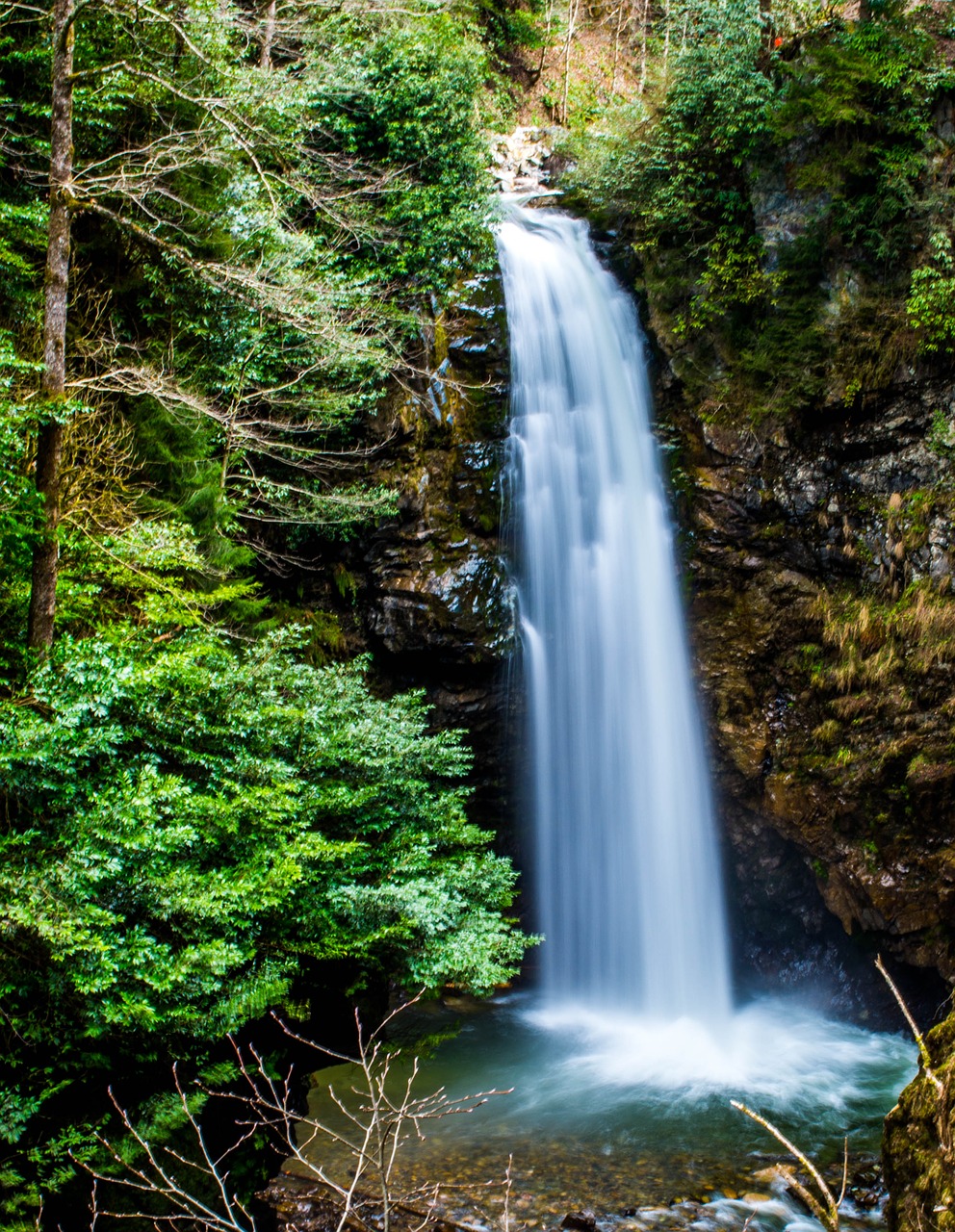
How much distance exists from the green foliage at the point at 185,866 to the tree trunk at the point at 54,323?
55cm

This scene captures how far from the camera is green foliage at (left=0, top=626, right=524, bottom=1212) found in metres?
3.88

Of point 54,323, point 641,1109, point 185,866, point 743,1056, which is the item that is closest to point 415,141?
point 54,323

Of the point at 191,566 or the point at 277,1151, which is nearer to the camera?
the point at 277,1151

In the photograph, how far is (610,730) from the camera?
10289 mm

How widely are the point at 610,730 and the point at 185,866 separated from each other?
22.2 feet

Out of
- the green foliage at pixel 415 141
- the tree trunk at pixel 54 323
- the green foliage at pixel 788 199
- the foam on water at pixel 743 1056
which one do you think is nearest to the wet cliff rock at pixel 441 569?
the green foliage at pixel 415 141

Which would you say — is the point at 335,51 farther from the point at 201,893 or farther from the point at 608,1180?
the point at 608,1180

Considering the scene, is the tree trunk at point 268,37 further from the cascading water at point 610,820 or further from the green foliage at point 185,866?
the green foliage at point 185,866

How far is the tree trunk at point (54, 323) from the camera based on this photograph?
532cm

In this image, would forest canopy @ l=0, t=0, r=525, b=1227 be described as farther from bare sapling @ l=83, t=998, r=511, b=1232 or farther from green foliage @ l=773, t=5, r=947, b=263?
green foliage @ l=773, t=5, r=947, b=263

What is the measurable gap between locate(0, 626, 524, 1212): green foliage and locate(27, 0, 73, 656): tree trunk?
55cm

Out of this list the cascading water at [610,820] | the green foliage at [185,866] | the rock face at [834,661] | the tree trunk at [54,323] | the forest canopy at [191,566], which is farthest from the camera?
the rock face at [834,661]

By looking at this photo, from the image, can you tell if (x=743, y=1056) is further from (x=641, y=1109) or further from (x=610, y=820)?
(x=610, y=820)

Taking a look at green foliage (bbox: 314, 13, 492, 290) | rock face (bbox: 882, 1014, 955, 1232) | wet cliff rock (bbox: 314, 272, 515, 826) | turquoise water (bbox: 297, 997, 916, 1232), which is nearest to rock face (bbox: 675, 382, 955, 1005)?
turquoise water (bbox: 297, 997, 916, 1232)
